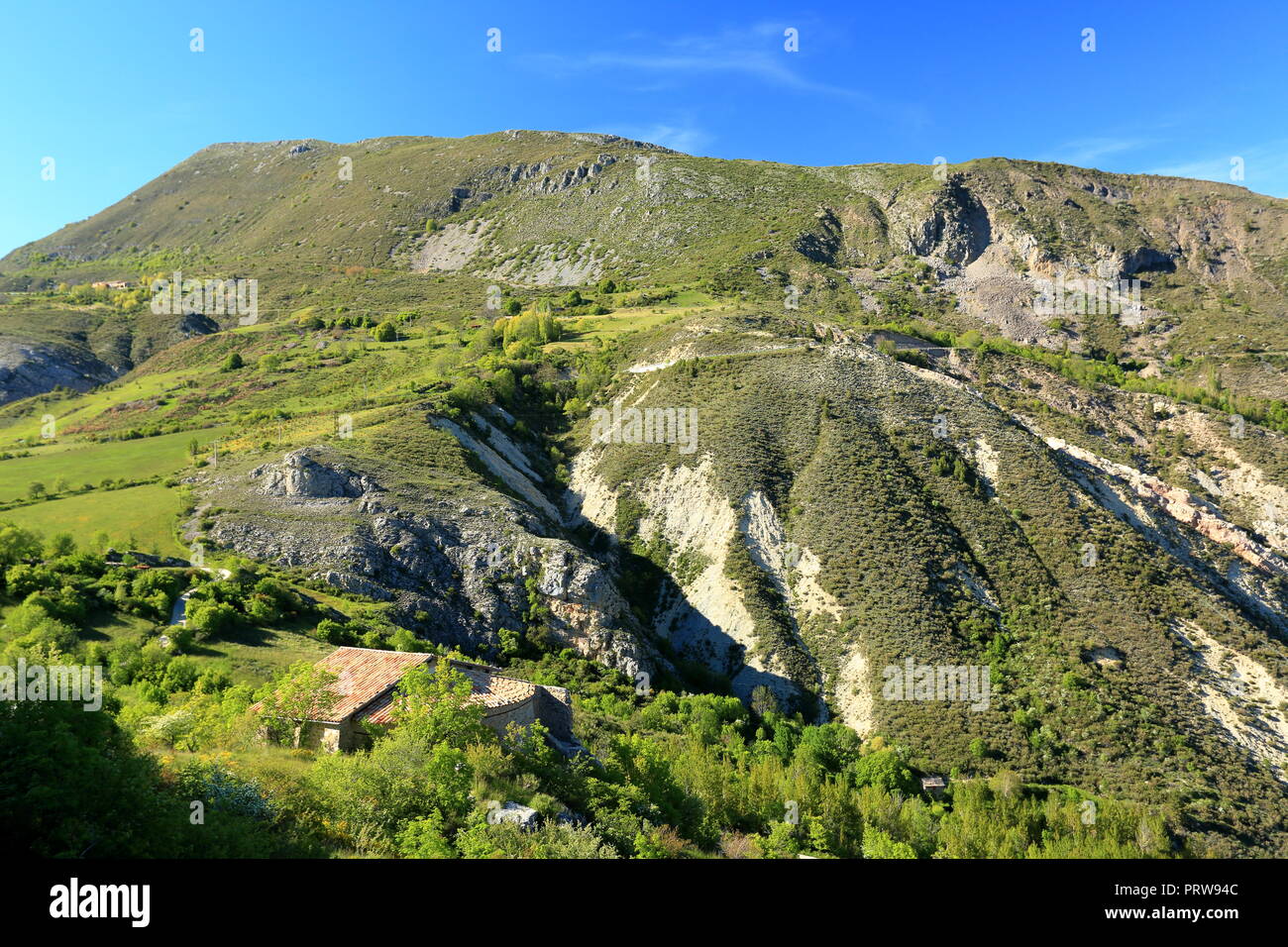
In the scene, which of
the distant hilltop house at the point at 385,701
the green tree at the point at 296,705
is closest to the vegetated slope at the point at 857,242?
the distant hilltop house at the point at 385,701

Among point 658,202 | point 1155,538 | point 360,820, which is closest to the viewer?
point 360,820

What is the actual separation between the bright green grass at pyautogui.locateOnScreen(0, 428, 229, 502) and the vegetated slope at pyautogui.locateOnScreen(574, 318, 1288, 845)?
4025cm

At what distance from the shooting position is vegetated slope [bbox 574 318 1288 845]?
4438cm

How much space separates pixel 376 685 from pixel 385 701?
144cm

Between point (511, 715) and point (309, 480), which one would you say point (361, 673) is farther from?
point (309, 480)

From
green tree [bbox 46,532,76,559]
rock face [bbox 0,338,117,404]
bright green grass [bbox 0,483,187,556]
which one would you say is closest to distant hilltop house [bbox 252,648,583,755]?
green tree [bbox 46,532,76,559]

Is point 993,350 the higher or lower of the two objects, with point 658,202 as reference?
lower

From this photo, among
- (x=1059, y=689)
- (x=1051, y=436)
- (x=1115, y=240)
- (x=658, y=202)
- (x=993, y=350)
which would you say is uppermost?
(x=658, y=202)

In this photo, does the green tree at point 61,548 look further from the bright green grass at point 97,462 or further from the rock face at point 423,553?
the bright green grass at point 97,462

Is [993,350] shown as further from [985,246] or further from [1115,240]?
[1115,240]

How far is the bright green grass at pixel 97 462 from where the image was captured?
6075 centimetres

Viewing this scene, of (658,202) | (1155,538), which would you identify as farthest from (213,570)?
(658,202)

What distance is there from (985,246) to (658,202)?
238 ft

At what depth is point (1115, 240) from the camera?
148750mm
